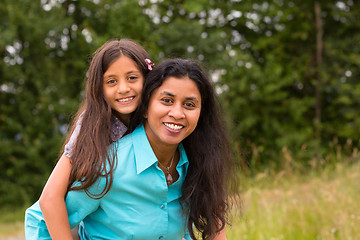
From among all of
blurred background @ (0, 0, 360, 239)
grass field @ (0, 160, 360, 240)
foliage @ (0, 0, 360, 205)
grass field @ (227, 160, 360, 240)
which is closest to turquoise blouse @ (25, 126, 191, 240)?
grass field @ (0, 160, 360, 240)

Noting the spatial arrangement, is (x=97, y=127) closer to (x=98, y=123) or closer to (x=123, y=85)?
(x=98, y=123)

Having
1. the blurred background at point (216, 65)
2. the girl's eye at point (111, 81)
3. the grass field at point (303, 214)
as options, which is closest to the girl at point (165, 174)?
the girl's eye at point (111, 81)

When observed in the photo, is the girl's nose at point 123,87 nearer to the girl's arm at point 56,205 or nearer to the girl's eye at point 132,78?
the girl's eye at point 132,78

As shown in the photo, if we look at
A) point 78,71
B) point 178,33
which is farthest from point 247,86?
point 78,71

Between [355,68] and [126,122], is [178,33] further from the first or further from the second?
[126,122]

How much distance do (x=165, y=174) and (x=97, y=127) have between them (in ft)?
1.47

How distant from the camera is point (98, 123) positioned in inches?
85.0

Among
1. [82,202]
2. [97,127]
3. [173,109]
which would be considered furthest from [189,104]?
[82,202]

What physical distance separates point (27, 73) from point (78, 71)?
1244 mm

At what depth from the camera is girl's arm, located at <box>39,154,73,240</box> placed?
1.95 metres

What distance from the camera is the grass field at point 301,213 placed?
3758 mm

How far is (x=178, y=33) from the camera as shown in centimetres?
1048

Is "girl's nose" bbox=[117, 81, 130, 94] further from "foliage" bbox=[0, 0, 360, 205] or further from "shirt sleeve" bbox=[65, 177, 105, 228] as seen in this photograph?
"foliage" bbox=[0, 0, 360, 205]

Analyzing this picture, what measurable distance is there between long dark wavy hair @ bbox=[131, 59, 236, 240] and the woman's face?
0.14 ft
